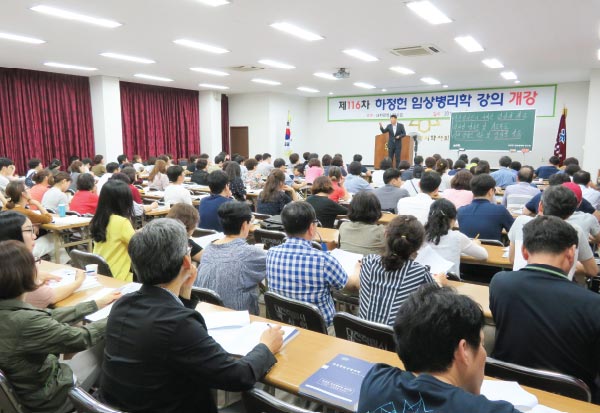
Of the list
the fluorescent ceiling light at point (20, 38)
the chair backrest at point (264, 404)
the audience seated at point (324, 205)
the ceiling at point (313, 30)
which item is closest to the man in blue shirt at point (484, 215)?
the audience seated at point (324, 205)

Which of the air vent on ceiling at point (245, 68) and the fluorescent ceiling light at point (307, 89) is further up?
the fluorescent ceiling light at point (307, 89)

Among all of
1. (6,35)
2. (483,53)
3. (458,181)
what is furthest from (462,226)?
(6,35)

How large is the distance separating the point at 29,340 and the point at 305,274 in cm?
132

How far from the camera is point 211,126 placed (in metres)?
14.7

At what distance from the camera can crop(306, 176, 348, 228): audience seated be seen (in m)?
4.66

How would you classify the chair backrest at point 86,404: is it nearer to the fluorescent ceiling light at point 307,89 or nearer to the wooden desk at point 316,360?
the wooden desk at point 316,360

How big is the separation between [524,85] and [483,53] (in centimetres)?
583

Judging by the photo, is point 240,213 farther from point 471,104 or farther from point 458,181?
point 471,104

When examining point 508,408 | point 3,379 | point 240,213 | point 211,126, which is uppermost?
point 211,126

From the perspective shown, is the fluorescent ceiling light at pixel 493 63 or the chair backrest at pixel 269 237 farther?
the fluorescent ceiling light at pixel 493 63

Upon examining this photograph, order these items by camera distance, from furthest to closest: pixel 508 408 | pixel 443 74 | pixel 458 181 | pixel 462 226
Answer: pixel 443 74, pixel 458 181, pixel 462 226, pixel 508 408

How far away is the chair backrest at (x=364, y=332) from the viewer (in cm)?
187

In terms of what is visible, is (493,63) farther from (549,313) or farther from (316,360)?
(316,360)

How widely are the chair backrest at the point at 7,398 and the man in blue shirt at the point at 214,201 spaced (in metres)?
2.87
